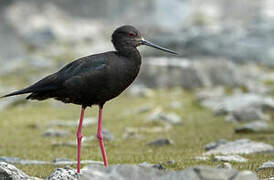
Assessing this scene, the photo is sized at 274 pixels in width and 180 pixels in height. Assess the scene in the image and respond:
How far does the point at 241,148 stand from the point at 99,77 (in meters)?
4.76

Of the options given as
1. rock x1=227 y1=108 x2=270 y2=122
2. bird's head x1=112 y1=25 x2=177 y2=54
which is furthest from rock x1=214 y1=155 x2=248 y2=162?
rock x1=227 y1=108 x2=270 y2=122

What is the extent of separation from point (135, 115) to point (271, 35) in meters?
24.3

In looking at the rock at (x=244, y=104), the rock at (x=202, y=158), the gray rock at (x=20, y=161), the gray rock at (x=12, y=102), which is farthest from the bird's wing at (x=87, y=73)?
the gray rock at (x=12, y=102)

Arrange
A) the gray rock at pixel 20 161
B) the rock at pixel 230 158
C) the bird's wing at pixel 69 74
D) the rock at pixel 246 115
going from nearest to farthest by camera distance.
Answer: the bird's wing at pixel 69 74 < the rock at pixel 230 158 < the gray rock at pixel 20 161 < the rock at pixel 246 115

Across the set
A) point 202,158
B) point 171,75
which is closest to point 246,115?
point 202,158

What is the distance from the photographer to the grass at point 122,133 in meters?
12.1

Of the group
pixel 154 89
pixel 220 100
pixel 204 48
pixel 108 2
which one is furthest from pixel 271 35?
pixel 108 2

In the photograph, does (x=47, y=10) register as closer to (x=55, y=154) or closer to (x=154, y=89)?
(x=154, y=89)

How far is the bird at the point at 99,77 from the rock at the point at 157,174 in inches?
134

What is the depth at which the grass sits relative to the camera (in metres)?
12.1

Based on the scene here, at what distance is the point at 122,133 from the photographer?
18.3m

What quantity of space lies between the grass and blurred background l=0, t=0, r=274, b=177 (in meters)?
0.03

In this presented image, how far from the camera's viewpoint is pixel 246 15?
77000 millimetres

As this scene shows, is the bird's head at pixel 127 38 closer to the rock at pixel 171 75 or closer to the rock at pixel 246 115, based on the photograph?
the rock at pixel 246 115
